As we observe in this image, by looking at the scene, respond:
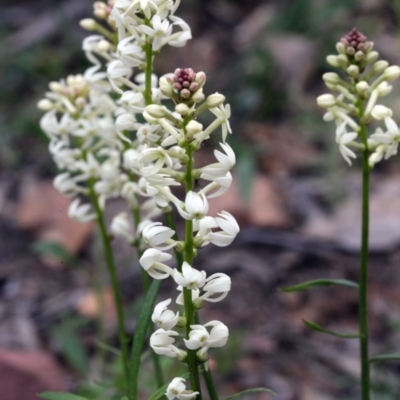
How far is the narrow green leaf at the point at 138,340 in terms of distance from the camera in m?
2.46

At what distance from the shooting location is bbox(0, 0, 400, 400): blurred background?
4.69 m

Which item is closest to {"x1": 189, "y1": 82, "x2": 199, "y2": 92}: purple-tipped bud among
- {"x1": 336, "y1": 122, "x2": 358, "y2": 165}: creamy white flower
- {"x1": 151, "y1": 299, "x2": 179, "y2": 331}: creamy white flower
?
{"x1": 151, "y1": 299, "x2": 179, "y2": 331}: creamy white flower

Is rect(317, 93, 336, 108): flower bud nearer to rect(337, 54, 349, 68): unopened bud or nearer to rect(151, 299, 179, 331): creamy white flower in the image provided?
rect(337, 54, 349, 68): unopened bud

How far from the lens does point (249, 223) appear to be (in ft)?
19.7

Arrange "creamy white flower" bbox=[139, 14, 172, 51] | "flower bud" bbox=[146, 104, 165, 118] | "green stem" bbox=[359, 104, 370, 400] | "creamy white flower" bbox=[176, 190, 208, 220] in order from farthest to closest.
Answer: "green stem" bbox=[359, 104, 370, 400], "creamy white flower" bbox=[139, 14, 172, 51], "flower bud" bbox=[146, 104, 165, 118], "creamy white flower" bbox=[176, 190, 208, 220]

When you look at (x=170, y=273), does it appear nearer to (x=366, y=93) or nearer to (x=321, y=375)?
(x=366, y=93)

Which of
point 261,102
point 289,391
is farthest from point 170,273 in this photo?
point 261,102

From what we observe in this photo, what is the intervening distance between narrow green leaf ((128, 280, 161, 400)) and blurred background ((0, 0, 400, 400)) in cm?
74

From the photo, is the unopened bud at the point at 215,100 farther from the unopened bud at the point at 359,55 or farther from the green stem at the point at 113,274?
the green stem at the point at 113,274

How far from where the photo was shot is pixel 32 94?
8.04 metres

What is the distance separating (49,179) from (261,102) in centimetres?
247

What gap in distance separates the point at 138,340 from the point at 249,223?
3590 millimetres

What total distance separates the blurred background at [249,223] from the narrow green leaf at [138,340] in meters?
0.74

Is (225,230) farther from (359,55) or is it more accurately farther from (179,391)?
(359,55)
